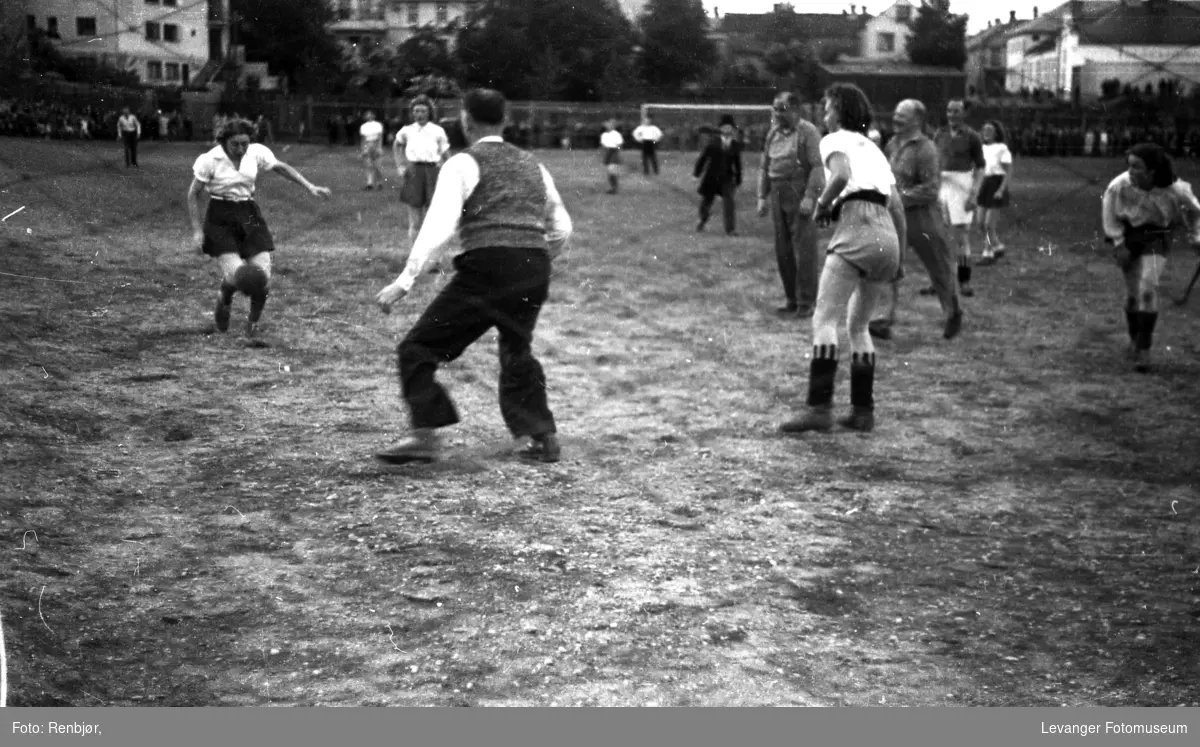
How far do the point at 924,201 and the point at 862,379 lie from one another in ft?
9.87

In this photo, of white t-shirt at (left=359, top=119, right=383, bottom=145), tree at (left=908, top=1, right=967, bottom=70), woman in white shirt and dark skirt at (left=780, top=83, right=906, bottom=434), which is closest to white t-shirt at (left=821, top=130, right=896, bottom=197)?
woman in white shirt and dark skirt at (left=780, top=83, right=906, bottom=434)

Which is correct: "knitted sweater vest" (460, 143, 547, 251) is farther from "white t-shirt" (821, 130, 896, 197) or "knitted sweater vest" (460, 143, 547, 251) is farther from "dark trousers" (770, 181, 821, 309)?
"dark trousers" (770, 181, 821, 309)

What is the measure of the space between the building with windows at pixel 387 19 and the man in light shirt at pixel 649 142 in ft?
43.2

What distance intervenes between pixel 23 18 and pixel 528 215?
6.75 feet

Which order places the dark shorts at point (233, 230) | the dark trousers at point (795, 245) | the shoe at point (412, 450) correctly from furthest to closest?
the dark trousers at point (795, 245), the dark shorts at point (233, 230), the shoe at point (412, 450)

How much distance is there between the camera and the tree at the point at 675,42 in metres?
5.74

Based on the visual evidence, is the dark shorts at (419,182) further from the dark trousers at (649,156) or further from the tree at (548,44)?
the dark trousers at (649,156)

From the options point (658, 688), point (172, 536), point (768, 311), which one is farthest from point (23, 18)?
point (768, 311)

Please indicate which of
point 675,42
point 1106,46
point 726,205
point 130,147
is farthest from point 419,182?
point 675,42

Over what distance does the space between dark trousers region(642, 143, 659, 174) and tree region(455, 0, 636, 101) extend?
17.6 m

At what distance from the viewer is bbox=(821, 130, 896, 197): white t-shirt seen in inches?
259

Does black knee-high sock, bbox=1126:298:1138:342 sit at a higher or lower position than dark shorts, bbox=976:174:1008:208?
lower

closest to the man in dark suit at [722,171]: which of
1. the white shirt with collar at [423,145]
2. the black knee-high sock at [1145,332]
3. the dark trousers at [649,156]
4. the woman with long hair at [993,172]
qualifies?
the woman with long hair at [993,172]

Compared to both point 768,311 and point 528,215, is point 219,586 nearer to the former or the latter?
point 528,215
